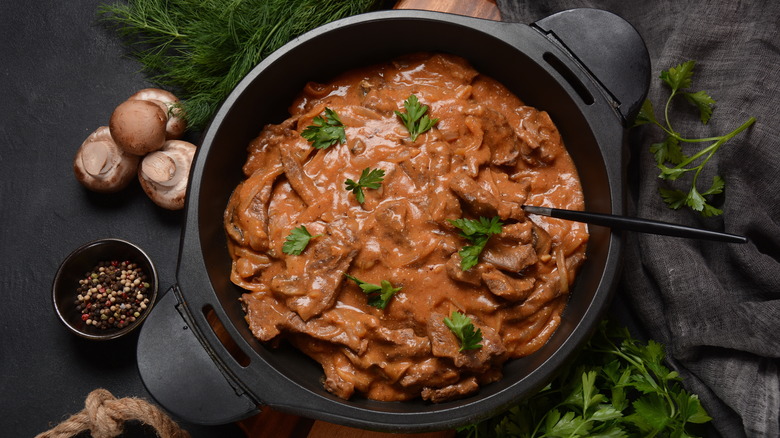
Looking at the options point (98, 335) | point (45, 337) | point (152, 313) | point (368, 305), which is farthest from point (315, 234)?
point (45, 337)

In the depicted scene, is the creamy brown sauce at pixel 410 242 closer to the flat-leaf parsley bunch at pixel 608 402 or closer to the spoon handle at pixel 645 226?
the spoon handle at pixel 645 226

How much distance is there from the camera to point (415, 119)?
13.3 feet

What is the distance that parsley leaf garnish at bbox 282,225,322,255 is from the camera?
3.86 metres

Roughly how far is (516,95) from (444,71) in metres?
0.54

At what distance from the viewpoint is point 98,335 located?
4.78 m

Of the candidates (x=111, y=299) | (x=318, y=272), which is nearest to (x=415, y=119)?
(x=318, y=272)

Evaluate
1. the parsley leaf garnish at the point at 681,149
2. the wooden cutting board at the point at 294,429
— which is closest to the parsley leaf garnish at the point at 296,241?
the wooden cutting board at the point at 294,429

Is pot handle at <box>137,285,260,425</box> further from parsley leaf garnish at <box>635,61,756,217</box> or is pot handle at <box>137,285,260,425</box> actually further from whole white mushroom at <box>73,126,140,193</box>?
parsley leaf garnish at <box>635,61,756,217</box>

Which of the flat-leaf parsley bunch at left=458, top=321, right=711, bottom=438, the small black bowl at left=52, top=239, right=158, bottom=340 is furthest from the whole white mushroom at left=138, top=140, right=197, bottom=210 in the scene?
the flat-leaf parsley bunch at left=458, top=321, right=711, bottom=438

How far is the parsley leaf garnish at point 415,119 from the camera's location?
405cm

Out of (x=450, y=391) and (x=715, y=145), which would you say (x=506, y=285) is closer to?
(x=450, y=391)

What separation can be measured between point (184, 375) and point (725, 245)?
3634 millimetres

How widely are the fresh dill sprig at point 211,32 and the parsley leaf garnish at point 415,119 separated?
1339 millimetres

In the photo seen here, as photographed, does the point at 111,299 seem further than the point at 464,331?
Yes
